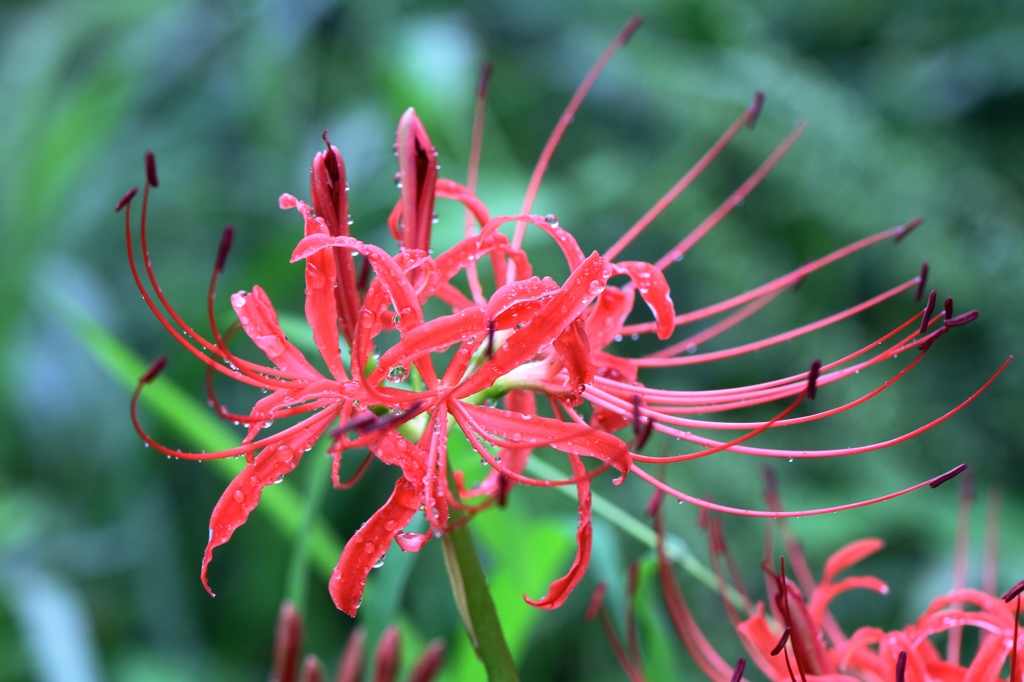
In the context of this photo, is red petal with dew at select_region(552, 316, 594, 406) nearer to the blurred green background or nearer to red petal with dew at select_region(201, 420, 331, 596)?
red petal with dew at select_region(201, 420, 331, 596)

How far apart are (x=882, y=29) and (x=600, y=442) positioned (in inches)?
59.3

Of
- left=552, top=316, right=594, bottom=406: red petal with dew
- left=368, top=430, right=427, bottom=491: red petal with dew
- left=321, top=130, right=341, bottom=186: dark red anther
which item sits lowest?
left=368, top=430, right=427, bottom=491: red petal with dew

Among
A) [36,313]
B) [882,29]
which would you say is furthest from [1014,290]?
[36,313]

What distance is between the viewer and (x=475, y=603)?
0.51m

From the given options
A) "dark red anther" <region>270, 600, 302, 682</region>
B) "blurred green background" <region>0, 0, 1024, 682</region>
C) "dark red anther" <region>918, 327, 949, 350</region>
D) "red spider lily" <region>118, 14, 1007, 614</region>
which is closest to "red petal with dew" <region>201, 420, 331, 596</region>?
"red spider lily" <region>118, 14, 1007, 614</region>

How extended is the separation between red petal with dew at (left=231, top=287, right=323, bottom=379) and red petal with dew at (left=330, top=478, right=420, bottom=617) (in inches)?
3.3

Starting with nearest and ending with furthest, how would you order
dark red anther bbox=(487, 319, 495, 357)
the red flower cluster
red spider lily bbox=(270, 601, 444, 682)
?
dark red anther bbox=(487, 319, 495, 357)
the red flower cluster
red spider lily bbox=(270, 601, 444, 682)

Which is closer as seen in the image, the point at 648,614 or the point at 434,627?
the point at 648,614

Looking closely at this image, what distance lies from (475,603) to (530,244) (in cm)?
106

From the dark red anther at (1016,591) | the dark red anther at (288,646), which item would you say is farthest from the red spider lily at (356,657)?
the dark red anther at (1016,591)

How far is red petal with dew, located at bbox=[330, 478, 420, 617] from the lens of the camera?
1.52ft

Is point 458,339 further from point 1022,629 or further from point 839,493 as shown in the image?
point 839,493

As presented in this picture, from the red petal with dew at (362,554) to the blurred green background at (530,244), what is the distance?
1.86 ft

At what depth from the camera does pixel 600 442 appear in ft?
1.52
